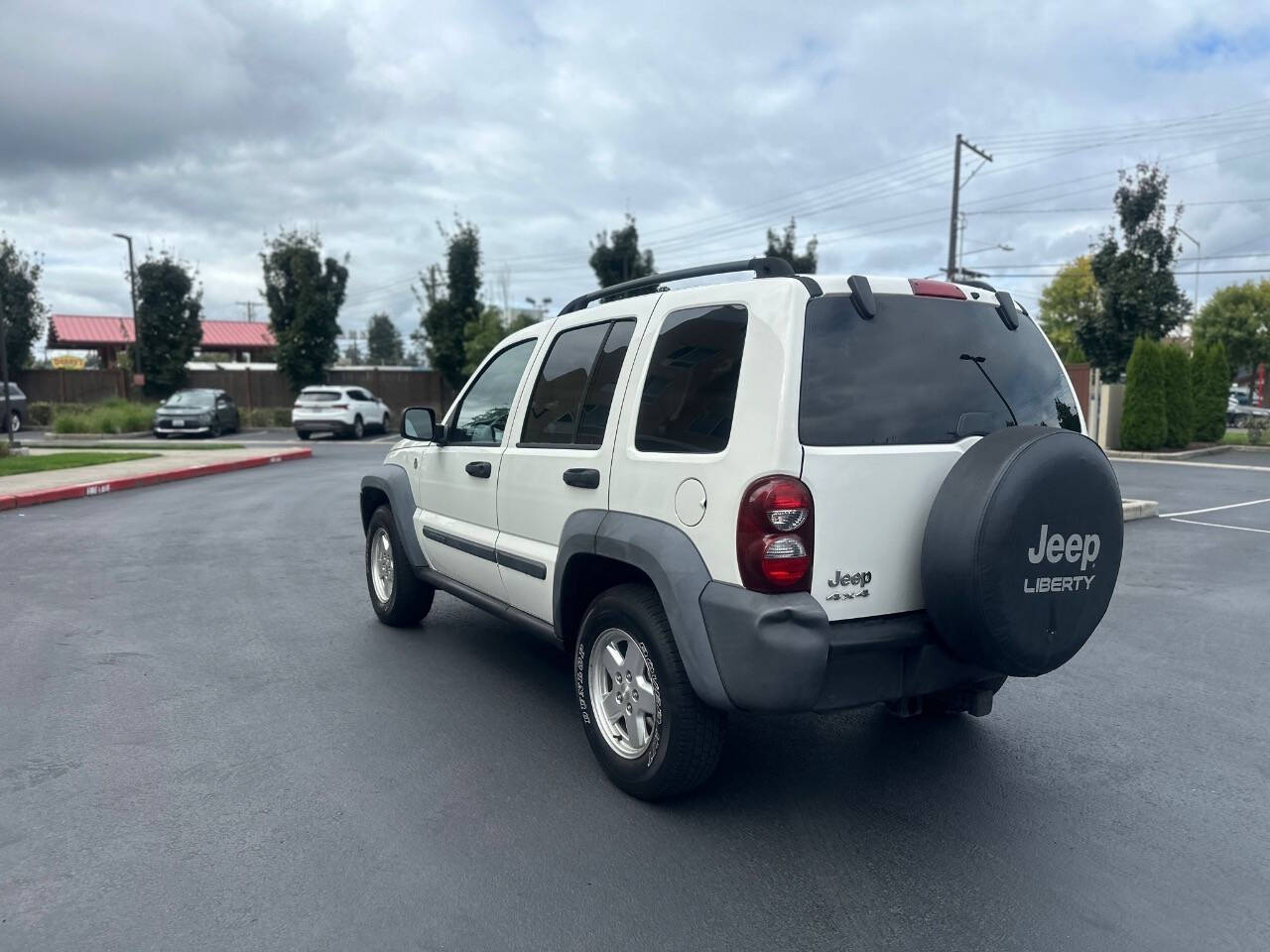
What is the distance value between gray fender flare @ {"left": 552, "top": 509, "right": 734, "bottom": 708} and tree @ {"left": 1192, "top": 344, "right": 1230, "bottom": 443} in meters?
24.0

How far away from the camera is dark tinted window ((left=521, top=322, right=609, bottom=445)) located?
4523 millimetres

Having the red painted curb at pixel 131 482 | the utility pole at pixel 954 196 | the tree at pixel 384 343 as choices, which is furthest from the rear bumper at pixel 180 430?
the tree at pixel 384 343

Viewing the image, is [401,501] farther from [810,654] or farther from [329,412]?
[329,412]

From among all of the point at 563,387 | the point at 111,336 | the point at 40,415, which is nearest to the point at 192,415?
the point at 40,415

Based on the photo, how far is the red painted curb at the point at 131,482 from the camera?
13212 millimetres

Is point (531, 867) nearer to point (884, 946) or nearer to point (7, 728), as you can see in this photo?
point (884, 946)

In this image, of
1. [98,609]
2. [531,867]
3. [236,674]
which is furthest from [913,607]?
[98,609]

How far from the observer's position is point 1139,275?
83.4 ft

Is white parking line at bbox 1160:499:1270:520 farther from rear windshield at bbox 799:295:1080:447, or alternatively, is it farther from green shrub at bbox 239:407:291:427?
green shrub at bbox 239:407:291:427

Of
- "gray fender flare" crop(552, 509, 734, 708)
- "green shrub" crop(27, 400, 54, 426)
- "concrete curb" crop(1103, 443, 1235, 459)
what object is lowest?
"concrete curb" crop(1103, 443, 1235, 459)

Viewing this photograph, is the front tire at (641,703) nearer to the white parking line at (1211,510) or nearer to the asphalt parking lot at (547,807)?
the asphalt parking lot at (547,807)

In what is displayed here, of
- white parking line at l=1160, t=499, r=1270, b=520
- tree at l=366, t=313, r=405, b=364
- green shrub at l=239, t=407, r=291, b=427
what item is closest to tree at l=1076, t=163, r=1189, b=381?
white parking line at l=1160, t=499, r=1270, b=520

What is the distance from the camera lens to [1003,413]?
388cm

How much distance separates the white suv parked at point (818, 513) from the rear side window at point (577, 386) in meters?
0.03
